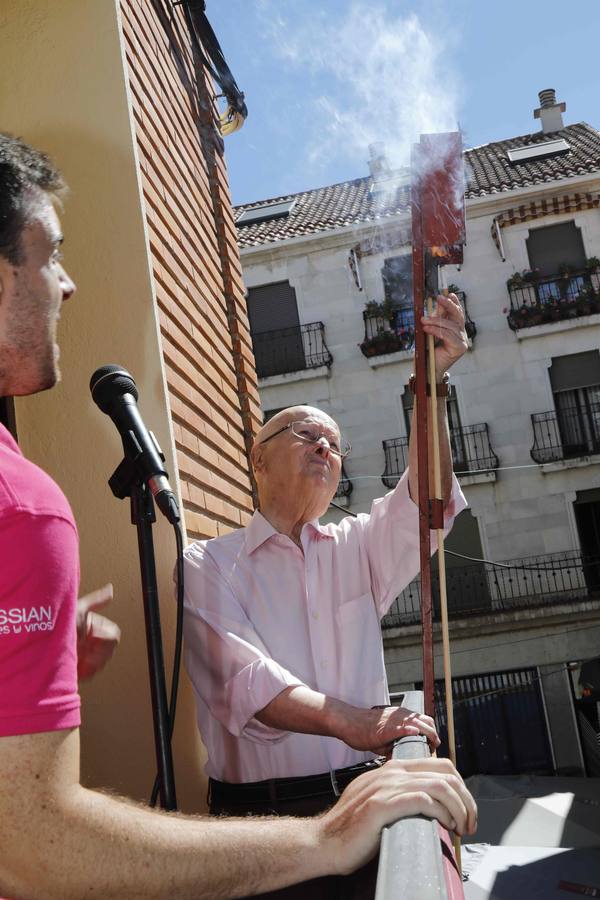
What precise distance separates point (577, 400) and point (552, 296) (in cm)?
231

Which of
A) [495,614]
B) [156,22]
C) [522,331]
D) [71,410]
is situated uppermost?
[522,331]

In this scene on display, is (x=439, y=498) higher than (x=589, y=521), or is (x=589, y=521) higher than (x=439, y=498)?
(x=589, y=521)

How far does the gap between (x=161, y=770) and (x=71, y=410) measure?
1418 millimetres

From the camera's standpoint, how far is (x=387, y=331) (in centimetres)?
1909

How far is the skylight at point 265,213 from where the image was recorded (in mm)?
21516

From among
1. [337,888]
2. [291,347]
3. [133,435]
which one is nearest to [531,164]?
[291,347]

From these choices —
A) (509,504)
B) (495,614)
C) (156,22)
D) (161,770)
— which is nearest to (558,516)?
(509,504)

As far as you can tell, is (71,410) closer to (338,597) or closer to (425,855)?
(338,597)

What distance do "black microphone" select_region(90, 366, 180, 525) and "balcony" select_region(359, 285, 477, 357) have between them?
17.1m

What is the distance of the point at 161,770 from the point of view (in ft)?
5.96

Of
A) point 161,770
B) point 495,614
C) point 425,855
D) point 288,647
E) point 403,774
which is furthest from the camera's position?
point 495,614

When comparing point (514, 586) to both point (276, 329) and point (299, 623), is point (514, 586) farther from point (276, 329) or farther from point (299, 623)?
point (299, 623)

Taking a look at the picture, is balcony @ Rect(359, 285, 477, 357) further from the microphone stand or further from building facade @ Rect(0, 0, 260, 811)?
the microphone stand

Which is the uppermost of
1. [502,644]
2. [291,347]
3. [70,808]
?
[291,347]
